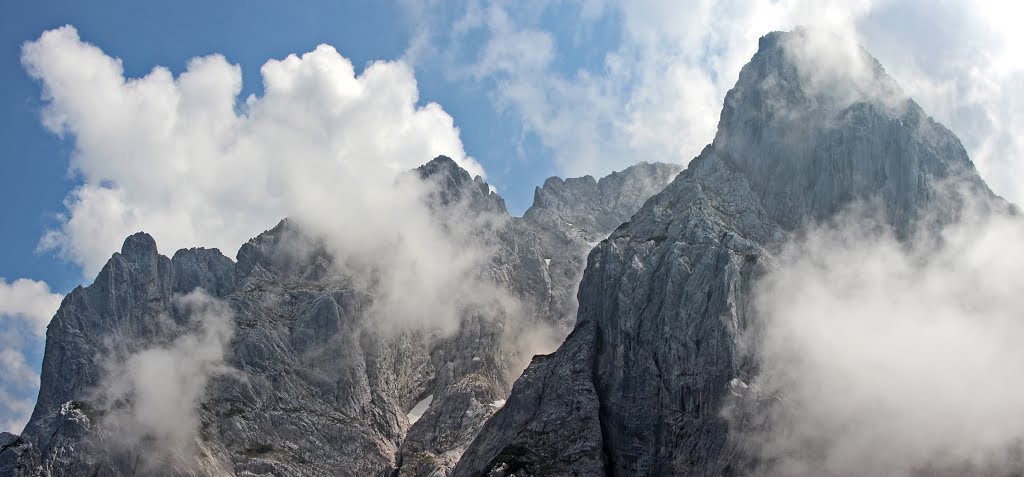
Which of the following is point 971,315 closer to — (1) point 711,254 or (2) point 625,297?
(1) point 711,254

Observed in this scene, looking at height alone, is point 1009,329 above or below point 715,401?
above

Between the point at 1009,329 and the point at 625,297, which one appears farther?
the point at 625,297

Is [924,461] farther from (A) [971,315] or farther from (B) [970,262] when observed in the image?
(B) [970,262]

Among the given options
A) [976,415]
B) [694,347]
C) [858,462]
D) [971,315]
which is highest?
[971,315]

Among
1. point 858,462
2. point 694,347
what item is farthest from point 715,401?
point 858,462

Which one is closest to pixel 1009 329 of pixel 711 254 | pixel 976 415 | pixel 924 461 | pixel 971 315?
pixel 971 315

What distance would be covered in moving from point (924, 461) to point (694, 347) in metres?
46.5

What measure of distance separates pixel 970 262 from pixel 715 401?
7496cm

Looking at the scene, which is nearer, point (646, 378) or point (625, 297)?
point (646, 378)

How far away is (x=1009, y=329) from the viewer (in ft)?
595

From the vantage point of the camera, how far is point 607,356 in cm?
19375

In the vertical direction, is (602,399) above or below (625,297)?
below

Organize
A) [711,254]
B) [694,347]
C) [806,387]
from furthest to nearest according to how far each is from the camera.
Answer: [711,254] < [694,347] < [806,387]

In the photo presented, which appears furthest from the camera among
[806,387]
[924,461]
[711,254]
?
[711,254]
